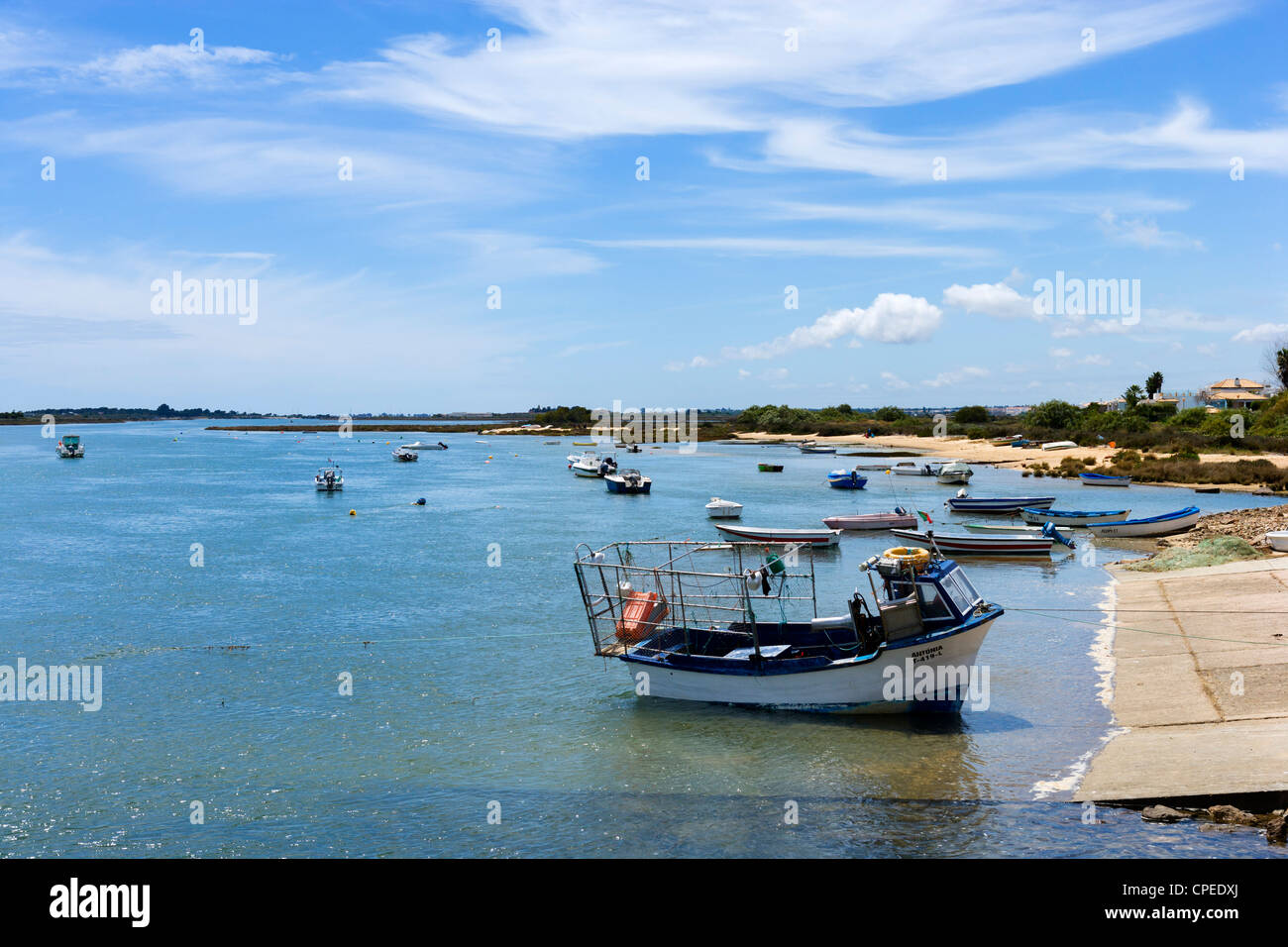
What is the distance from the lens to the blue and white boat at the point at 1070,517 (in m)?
52.9

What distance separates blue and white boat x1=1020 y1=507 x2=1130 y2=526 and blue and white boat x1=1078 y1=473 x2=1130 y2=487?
27.1 metres

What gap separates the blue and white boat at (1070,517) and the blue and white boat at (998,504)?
4.19 metres

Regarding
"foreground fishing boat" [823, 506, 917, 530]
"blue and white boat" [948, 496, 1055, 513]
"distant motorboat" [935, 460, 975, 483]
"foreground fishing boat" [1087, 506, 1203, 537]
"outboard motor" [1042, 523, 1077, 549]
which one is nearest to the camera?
"outboard motor" [1042, 523, 1077, 549]

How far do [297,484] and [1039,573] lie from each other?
77561mm

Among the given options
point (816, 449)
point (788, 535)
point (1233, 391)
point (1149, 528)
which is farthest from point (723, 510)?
point (1233, 391)

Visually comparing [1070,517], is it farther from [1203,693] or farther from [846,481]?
[1203,693]

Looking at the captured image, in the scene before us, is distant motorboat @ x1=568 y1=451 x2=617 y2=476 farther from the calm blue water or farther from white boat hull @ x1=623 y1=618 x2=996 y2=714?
white boat hull @ x1=623 y1=618 x2=996 y2=714

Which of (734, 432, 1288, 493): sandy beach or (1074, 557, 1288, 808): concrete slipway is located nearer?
(1074, 557, 1288, 808): concrete slipway

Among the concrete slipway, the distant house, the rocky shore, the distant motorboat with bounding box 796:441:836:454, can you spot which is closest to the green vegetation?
the concrete slipway

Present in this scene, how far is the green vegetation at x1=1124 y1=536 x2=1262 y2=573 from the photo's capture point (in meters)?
35.3

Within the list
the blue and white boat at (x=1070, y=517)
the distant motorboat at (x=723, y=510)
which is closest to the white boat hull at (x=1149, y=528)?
the blue and white boat at (x=1070, y=517)

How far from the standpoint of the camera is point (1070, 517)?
178 ft
